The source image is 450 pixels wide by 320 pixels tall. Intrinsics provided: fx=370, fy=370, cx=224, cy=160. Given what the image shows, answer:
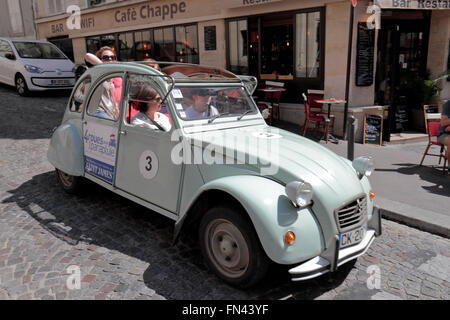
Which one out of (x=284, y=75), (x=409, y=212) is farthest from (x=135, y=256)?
(x=284, y=75)

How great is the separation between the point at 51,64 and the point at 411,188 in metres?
11.7

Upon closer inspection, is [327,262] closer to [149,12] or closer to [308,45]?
[308,45]

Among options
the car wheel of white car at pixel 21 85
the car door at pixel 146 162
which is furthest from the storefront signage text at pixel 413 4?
the car wheel of white car at pixel 21 85

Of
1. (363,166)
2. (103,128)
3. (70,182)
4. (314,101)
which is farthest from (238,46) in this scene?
(363,166)

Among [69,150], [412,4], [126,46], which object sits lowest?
[69,150]

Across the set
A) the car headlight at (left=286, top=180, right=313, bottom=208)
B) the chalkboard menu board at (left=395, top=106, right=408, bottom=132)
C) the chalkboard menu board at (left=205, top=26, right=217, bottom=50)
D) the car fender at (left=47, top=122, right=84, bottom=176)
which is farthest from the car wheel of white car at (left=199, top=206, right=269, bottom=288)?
the chalkboard menu board at (left=205, top=26, right=217, bottom=50)

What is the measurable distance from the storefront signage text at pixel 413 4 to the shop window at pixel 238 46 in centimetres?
417

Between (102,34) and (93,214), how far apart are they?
1387 centimetres

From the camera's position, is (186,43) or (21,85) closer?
(21,85)

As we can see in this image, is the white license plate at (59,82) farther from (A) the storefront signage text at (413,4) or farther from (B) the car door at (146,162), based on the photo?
(A) the storefront signage text at (413,4)

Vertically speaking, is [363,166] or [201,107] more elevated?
[201,107]

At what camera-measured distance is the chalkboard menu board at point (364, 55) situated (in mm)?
8953

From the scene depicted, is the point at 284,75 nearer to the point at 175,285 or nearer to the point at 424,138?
the point at 424,138

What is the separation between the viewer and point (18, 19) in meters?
21.7
